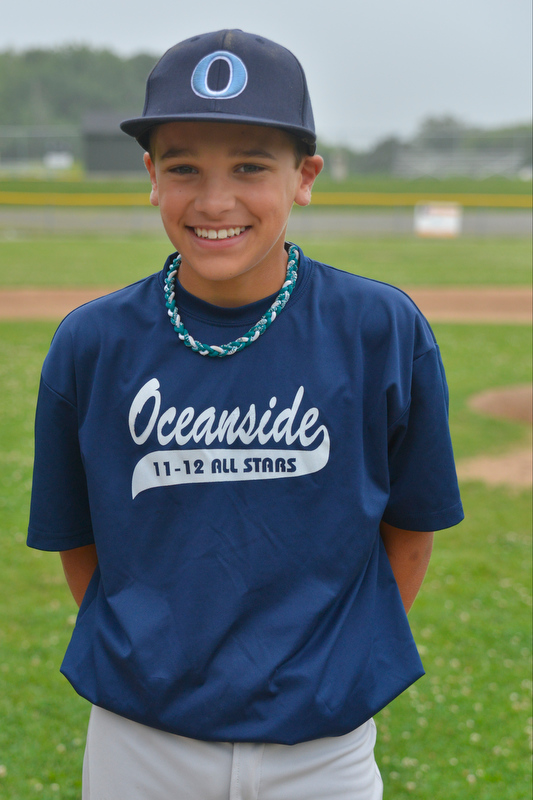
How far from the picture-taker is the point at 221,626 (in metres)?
1.43

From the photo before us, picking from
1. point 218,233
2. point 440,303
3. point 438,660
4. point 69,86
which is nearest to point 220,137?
point 218,233

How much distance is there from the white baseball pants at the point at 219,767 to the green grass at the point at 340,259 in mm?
14505

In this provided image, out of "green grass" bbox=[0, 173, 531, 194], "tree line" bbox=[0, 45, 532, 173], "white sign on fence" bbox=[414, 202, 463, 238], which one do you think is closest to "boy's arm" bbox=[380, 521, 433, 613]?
"white sign on fence" bbox=[414, 202, 463, 238]

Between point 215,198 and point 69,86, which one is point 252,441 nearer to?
point 215,198

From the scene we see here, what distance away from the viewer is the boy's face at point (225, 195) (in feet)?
4.66

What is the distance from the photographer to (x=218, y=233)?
1464 millimetres

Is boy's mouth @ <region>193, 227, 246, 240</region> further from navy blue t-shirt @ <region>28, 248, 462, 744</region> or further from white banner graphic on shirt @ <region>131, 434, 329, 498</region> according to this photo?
white banner graphic on shirt @ <region>131, 434, 329, 498</region>

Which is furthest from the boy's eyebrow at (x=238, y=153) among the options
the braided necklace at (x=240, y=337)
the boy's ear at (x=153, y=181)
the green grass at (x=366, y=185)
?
the green grass at (x=366, y=185)

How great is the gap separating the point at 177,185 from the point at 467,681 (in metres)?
3.12

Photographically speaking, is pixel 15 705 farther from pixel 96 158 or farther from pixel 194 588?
pixel 96 158

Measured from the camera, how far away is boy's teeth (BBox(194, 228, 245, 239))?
1.46 m

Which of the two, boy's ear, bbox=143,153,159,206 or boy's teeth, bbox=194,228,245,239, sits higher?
boy's ear, bbox=143,153,159,206

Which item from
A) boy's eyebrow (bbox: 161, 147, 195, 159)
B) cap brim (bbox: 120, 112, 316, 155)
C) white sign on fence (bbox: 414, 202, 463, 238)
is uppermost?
cap brim (bbox: 120, 112, 316, 155)

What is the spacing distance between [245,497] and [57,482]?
423 millimetres
